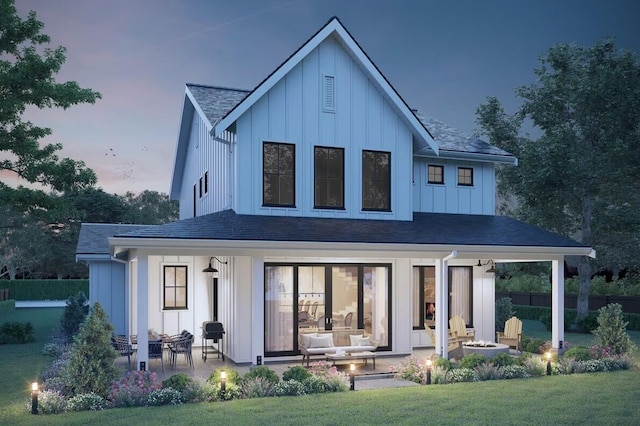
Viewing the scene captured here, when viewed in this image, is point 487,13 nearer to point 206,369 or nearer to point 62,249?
point 206,369

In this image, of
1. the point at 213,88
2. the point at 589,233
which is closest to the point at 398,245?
the point at 213,88

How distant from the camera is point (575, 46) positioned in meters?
27.7

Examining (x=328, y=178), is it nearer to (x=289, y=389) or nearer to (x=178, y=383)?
(x=289, y=389)

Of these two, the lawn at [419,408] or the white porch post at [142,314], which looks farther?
the white porch post at [142,314]

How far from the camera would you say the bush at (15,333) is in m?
21.8

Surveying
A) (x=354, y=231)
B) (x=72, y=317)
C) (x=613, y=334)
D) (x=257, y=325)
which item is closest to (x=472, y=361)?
(x=354, y=231)

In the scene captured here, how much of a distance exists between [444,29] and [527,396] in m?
28.6

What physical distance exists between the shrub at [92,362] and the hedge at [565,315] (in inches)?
818

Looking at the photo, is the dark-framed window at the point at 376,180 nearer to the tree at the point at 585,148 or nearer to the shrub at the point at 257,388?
the shrub at the point at 257,388

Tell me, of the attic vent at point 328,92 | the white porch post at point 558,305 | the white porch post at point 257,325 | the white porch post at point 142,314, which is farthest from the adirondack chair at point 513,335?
the white porch post at point 142,314

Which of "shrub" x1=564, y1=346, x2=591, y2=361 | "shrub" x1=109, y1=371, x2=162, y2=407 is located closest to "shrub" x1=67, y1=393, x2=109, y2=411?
"shrub" x1=109, y1=371, x2=162, y2=407

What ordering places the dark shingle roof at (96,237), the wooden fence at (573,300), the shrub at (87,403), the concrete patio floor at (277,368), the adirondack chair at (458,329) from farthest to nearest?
the wooden fence at (573,300), the dark shingle roof at (96,237), the adirondack chair at (458,329), the concrete patio floor at (277,368), the shrub at (87,403)

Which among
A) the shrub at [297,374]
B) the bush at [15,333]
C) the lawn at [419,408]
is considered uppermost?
the shrub at [297,374]

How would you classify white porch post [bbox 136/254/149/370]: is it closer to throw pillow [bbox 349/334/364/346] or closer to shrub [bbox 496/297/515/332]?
throw pillow [bbox 349/334/364/346]
